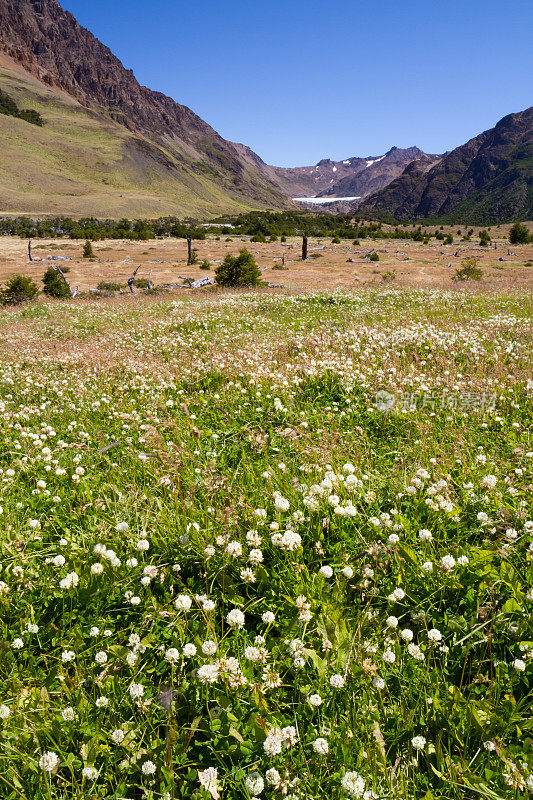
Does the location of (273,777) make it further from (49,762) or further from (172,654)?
(49,762)

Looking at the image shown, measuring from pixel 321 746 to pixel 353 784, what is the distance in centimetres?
17

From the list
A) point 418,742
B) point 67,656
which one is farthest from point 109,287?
point 418,742

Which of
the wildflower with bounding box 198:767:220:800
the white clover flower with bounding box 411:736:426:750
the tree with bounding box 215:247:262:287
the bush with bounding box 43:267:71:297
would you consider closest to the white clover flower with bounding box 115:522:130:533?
the wildflower with bounding box 198:767:220:800

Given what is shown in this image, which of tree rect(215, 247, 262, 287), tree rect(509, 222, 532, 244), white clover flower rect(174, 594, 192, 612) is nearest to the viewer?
white clover flower rect(174, 594, 192, 612)

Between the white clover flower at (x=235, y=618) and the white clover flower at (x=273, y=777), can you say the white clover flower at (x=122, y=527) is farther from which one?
the white clover flower at (x=273, y=777)

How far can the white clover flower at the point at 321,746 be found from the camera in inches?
66.1

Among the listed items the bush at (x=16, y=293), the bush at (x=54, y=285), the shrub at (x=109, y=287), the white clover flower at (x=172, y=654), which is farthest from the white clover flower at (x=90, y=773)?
the shrub at (x=109, y=287)

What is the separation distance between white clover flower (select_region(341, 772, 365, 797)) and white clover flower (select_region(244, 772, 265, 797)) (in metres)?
0.34

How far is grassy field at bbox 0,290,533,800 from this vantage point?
5.91ft

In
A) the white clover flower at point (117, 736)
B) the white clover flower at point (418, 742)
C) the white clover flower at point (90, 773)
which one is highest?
the white clover flower at point (418, 742)

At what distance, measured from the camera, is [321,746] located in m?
1.69

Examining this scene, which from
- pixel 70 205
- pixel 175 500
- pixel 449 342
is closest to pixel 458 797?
pixel 175 500

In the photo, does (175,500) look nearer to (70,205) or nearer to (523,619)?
(523,619)

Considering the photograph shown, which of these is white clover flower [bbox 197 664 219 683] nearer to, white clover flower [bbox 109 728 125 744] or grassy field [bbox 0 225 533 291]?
white clover flower [bbox 109 728 125 744]
